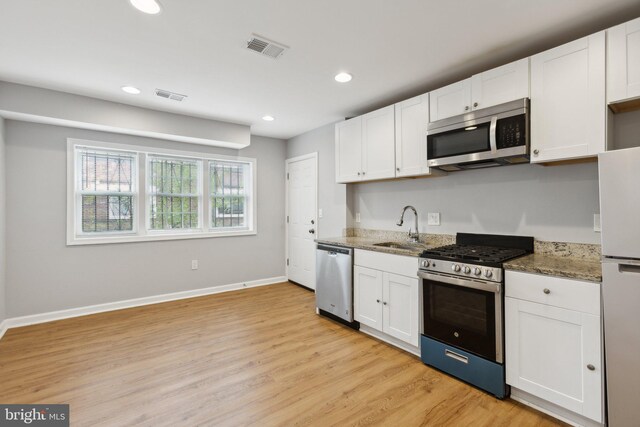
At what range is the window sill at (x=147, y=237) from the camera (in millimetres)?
3702

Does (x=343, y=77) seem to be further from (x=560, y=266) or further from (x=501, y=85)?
(x=560, y=266)

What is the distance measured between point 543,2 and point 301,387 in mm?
2979

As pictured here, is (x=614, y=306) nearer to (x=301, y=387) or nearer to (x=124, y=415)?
(x=301, y=387)

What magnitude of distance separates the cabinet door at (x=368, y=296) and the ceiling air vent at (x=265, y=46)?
214 cm

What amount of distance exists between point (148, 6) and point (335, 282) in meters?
2.88

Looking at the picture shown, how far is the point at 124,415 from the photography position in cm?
→ 193

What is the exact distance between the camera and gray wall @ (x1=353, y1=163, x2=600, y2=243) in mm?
2248

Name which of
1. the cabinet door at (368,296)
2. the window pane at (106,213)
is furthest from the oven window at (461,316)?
the window pane at (106,213)

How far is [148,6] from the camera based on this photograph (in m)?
1.86

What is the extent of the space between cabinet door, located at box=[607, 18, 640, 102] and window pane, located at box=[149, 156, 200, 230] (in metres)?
4.59

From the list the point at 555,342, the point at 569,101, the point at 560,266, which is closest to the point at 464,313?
the point at 555,342

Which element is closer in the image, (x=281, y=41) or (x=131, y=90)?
(x=281, y=41)

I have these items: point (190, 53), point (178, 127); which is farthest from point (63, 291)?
point (190, 53)

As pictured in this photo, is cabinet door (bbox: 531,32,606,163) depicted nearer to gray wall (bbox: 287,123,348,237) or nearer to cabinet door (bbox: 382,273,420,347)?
cabinet door (bbox: 382,273,420,347)
